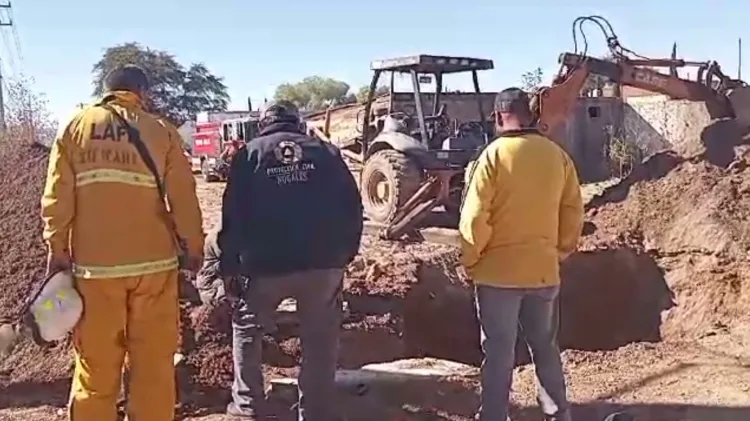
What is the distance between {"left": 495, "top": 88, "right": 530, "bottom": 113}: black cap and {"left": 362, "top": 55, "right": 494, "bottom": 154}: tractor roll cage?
782cm

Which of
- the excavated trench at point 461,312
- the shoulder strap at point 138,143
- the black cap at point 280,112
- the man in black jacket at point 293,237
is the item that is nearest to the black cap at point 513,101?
the man in black jacket at point 293,237

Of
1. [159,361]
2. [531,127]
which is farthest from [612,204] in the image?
[159,361]

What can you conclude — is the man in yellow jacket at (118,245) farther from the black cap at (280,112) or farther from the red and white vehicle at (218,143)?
the red and white vehicle at (218,143)

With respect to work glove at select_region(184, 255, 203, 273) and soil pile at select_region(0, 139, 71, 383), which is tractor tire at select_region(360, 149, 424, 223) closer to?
soil pile at select_region(0, 139, 71, 383)

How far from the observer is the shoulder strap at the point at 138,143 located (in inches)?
194

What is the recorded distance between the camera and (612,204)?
11797mm

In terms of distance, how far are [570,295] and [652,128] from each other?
13.7m

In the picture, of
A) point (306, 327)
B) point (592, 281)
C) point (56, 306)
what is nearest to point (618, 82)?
point (592, 281)

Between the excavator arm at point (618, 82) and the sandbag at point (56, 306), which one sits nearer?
the sandbag at point (56, 306)

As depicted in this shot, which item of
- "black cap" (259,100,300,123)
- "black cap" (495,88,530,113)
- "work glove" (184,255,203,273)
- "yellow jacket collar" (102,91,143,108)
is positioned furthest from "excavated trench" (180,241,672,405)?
"black cap" (495,88,530,113)

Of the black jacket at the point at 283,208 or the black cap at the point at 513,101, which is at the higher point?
the black cap at the point at 513,101

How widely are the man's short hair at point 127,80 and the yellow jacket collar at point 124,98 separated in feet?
0.08

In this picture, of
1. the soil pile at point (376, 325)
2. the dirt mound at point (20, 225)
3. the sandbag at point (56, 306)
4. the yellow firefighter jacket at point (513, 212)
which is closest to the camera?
the sandbag at point (56, 306)

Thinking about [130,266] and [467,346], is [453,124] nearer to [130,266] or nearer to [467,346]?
[467,346]
